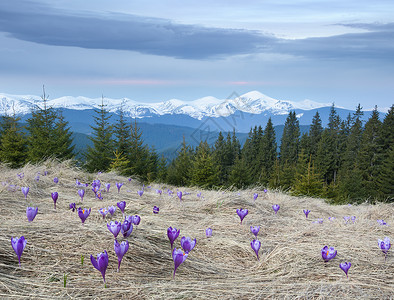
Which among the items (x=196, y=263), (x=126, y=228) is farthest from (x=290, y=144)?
(x=126, y=228)

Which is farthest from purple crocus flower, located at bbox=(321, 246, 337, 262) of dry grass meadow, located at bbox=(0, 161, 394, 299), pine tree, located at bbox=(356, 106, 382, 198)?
pine tree, located at bbox=(356, 106, 382, 198)

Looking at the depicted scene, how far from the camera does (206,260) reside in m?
2.53

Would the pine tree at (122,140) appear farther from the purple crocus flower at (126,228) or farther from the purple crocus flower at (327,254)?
the purple crocus flower at (327,254)

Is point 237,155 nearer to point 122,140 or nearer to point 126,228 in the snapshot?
point 122,140

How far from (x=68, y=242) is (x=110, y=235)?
32 cm

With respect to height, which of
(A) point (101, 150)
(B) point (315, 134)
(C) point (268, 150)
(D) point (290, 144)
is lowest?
(C) point (268, 150)

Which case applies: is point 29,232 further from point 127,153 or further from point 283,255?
point 127,153

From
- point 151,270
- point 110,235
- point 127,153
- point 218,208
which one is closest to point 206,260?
point 151,270

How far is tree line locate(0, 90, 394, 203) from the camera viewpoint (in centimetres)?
2244

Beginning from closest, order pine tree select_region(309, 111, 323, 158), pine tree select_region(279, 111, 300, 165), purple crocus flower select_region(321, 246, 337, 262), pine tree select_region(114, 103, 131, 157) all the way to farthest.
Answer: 1. purple crocus flower select_region(321, 246, 337, 262)
2. pine tree select_region(114, 103, 131, 157)
3. pine tree select_region(279, 111, 300, 165)
4. pine tree select_region(309, 111, 323, 158)

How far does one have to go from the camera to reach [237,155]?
177 feet

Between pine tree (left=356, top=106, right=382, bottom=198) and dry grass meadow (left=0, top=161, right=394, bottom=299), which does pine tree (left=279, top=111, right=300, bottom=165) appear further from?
dry grass meadow (left=0, top=161, right=394, bottom=299)

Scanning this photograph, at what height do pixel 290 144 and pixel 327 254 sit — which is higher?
pixel 327 254

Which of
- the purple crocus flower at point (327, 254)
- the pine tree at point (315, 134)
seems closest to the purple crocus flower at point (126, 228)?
the purple crocus flower at point (327, 254)
